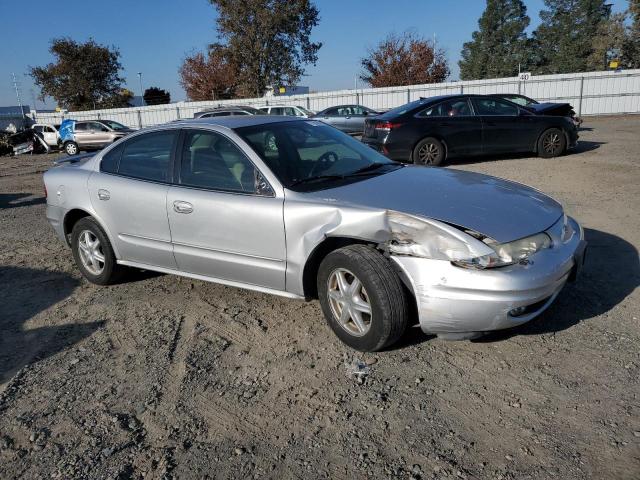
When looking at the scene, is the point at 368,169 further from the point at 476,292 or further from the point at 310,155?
the point at 476,292

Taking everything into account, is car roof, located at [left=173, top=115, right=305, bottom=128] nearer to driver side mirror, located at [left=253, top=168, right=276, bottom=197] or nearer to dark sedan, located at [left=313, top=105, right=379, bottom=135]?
driver side mirror, located at [left=253, top=168, right=276, bottom=197]

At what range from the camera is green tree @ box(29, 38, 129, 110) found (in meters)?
42.2

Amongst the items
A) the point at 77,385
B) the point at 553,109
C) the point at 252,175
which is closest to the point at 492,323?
the point at 252,175

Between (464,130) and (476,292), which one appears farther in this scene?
(464,130)

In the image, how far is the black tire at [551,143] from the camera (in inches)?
452

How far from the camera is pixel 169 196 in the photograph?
4223 mm

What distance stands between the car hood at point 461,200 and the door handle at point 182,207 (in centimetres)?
104

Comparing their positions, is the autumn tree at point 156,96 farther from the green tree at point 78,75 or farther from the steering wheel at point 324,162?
the steering wheel at point 324,162

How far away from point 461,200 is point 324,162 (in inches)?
46.3

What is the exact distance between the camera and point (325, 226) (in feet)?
11.4

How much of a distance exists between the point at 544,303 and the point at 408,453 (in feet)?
4.64

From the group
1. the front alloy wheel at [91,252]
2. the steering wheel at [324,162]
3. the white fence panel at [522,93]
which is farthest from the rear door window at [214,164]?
the white fence panel at [522,93]

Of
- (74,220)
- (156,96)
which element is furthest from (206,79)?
(74,220)

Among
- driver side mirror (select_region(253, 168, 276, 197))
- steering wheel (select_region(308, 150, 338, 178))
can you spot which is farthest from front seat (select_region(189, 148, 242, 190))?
steering wheel (select_region(308, 150, 338, 178))
